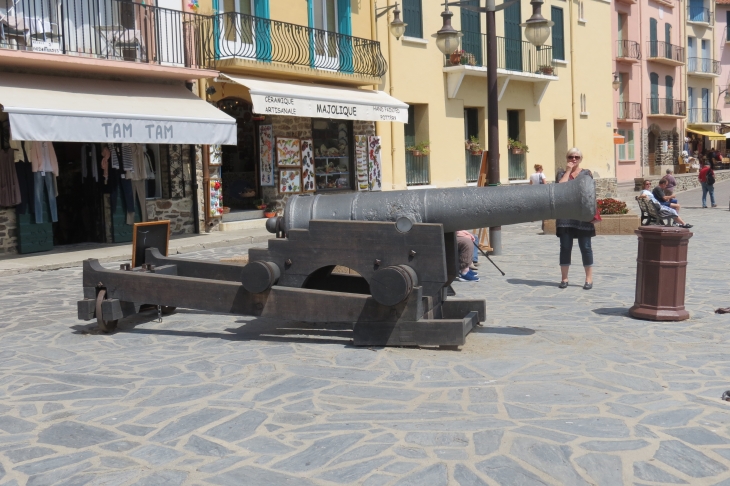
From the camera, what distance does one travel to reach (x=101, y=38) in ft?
56.1

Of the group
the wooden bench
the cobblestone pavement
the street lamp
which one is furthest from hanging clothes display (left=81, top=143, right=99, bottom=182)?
the wooden bench

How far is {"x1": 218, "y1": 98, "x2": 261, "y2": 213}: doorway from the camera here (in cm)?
2128

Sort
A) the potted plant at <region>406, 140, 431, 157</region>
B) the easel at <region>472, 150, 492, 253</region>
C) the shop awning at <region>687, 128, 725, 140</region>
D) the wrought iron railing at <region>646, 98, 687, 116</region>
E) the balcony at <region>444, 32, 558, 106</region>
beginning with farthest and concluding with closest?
the shop awning at <region>687, 128, 725, 140</region>
the wrought iron railing at <region>646, 98, 687, 116</region>
the balcony at <region>444, 32, 558, 106</region>
the potted plant at <region>406, 140, 431, 157</region>
the easel at <region>472, 150, 492, 253</region>

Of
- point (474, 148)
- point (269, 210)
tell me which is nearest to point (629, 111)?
point (474, 148)

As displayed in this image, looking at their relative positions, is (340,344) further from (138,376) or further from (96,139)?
(96,139)

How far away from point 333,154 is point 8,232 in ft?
30.9

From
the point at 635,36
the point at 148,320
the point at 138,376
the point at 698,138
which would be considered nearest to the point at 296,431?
the point at 138,376

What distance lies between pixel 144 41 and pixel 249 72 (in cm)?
287

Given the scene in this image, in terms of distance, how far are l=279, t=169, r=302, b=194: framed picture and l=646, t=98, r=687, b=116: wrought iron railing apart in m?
25.1

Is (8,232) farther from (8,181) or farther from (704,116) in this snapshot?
(704,116)

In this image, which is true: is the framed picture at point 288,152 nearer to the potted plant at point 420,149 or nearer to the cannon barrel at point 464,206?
the potted plant at point 420,149

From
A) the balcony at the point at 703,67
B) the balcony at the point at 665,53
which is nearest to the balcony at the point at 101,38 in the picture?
the balcony at the point at 665,53

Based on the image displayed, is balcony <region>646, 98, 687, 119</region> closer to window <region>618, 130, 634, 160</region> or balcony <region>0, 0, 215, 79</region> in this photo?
window <region>618, 130, 634, 160</region>

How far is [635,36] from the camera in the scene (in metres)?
39.8
